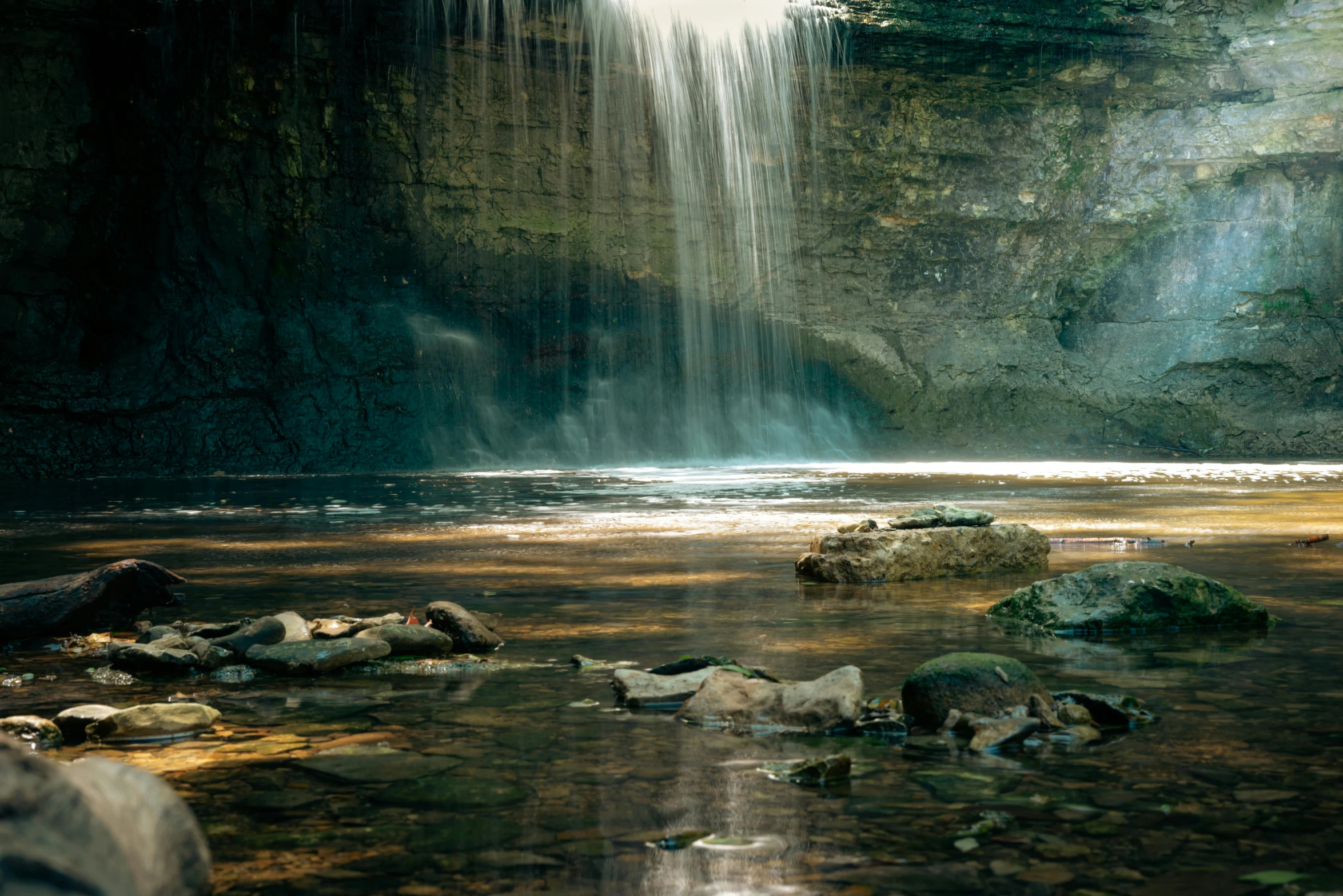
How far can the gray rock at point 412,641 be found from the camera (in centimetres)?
486

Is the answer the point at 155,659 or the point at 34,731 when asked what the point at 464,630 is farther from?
the point at 34,731

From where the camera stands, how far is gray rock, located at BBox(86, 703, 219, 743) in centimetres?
360

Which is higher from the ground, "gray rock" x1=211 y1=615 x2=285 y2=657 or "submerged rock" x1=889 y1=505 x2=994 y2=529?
"submerged rock" x1=889 y1=505 x2=994 y2=529

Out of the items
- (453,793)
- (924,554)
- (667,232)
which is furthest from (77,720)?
(667,232)

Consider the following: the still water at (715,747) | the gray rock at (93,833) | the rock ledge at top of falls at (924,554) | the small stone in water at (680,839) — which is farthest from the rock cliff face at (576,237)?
the gray rock at (93,833)

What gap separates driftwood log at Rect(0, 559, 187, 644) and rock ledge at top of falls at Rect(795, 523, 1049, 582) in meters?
3.69

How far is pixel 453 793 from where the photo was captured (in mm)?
3016

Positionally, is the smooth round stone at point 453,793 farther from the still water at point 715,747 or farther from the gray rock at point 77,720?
the gray rock at point 77,720

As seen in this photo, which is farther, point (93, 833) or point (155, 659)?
point (155, 659)

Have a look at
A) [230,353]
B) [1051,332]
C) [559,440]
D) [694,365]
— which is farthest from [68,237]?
[1051,332]

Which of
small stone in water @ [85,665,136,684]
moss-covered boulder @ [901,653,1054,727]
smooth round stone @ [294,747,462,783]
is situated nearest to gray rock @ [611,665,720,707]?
moss-covered boulder @ [901,653,1054,727]

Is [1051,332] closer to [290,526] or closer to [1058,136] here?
[1058,136]

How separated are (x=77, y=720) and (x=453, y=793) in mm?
1414

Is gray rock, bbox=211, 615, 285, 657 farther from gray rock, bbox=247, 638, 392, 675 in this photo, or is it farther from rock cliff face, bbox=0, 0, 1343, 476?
rock cliff face, bbox=0, 0, 1343, 476
